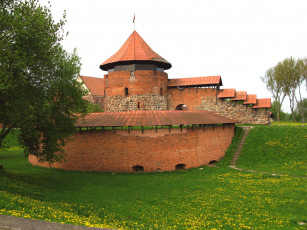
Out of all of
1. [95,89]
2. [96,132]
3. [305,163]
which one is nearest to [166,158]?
[96,132]

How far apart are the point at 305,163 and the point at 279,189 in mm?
5537

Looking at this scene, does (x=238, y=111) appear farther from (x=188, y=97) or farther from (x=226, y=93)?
(x=188, y=97)

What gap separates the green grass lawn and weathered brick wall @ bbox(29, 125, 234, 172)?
79 cm

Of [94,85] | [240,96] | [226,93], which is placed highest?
[94,85]

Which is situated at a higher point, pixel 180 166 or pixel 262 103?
pixel 262 103

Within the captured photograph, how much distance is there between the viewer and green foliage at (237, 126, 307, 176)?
1437 cm

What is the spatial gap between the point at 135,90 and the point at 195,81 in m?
6.22

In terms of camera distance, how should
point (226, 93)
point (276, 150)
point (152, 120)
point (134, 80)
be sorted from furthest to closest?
point (226, 93), point (134, 80), point (276, 150), point (152, 120)

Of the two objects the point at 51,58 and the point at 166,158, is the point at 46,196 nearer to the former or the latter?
the point at 51,58

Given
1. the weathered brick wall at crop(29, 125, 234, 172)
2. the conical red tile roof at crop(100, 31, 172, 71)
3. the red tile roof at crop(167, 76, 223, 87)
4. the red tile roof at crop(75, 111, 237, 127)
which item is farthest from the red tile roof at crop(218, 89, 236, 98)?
the weathered brick wall at crop(29, 125, 234, 172)

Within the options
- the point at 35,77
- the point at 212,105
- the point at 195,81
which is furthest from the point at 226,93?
the point at 35,77

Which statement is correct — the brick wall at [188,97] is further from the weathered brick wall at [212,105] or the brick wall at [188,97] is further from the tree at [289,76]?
the tree at [289,76]

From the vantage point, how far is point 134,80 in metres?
22.0

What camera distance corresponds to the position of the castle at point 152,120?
14.7 m
